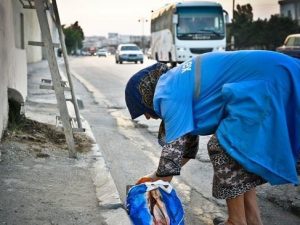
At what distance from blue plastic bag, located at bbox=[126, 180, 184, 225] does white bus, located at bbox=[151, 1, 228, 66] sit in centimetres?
2279

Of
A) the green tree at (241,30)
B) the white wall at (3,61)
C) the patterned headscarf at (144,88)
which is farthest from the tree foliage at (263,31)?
the patterned headscarf at (144,88)

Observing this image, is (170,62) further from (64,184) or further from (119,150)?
(64,184)

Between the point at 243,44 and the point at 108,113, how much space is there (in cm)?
4563

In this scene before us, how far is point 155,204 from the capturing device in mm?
3732

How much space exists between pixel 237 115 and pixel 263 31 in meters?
51.7

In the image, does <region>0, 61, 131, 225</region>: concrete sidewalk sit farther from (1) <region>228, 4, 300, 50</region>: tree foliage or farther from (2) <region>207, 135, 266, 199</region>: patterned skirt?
(1) <region>228, 4, 300, 50</region>: tree foliage

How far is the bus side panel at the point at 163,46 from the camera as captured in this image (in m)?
27.7

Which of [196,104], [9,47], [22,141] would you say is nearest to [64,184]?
[22,141]

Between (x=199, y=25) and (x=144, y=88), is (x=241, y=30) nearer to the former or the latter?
(x=199, y=25)

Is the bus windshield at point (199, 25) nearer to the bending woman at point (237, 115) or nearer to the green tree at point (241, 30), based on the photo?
the bending woman at point (237, 115)

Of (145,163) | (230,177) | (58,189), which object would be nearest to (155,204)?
(230,177)

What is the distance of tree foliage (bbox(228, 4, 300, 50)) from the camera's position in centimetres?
5228

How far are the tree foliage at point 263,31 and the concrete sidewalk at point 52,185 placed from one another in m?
46.5

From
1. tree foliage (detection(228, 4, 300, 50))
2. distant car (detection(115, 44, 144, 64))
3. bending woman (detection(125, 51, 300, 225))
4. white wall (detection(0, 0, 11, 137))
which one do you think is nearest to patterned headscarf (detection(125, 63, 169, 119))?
bending woman (detection(125, 51, 300, 225))
